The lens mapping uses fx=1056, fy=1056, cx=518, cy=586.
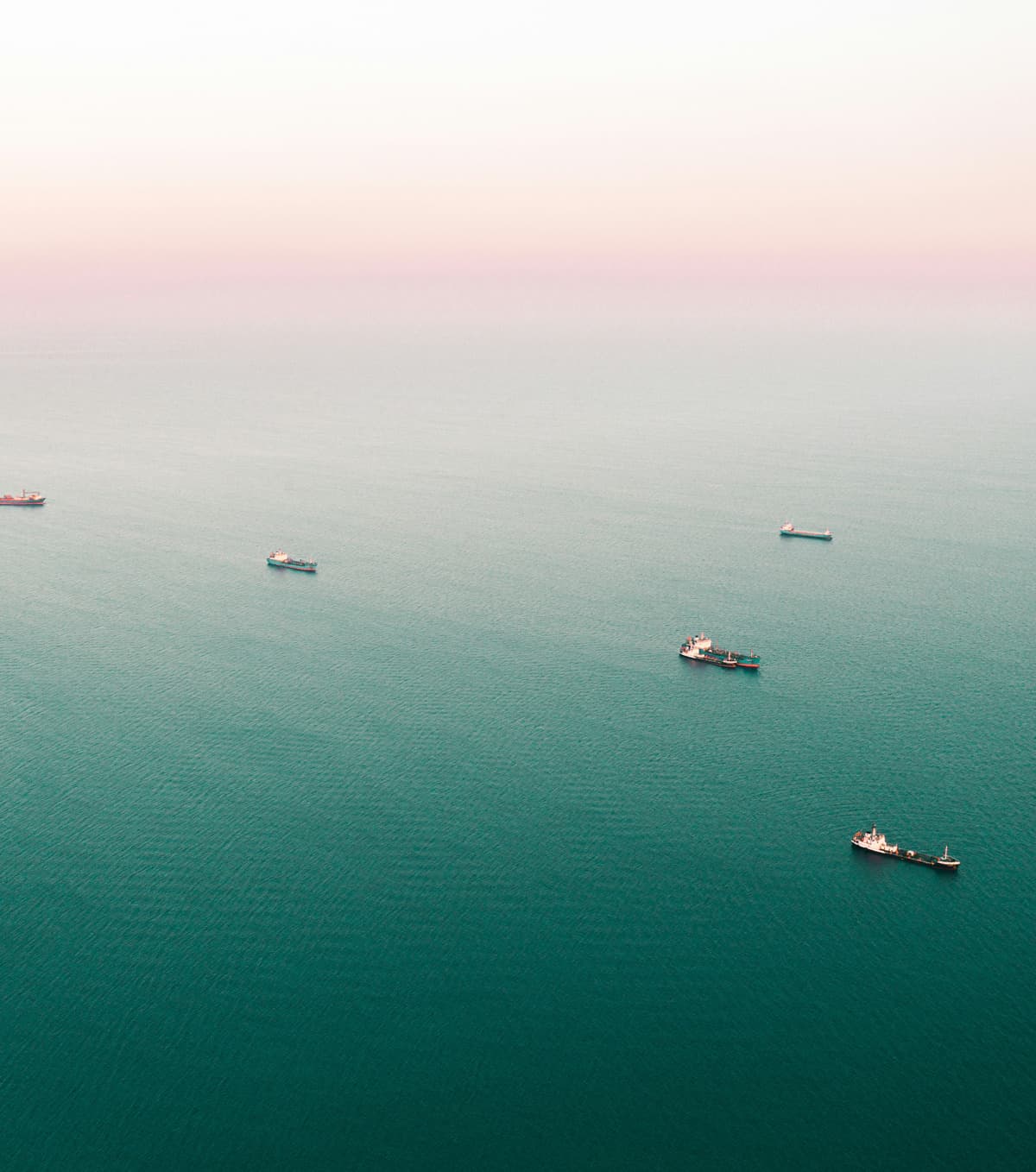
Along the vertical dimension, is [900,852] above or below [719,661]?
below

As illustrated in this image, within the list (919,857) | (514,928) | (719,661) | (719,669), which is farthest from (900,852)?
(719,661)

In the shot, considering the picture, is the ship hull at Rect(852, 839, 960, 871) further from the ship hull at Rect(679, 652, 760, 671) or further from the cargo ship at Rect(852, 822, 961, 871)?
the ship hull at Rect(679, 652, 760, 671)

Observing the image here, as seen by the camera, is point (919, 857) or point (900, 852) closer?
point (919, 857)

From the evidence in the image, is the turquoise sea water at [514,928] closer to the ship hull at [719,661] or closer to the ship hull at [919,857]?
the ship hull at [919,857]

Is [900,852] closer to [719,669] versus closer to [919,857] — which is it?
[919,857]

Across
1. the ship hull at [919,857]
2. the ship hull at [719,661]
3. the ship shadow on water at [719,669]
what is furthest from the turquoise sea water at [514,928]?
the ship hull at [719,661]

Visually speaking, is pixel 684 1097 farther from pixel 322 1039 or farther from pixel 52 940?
pixel 52 940

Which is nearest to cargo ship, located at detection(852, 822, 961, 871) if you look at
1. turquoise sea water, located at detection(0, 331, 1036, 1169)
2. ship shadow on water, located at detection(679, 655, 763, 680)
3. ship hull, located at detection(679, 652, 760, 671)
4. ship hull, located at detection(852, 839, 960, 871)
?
ship hull, located at detection(852, 839, 960, 871)

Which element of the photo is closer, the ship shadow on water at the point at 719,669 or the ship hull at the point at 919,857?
the ship hull at the point at 919,857

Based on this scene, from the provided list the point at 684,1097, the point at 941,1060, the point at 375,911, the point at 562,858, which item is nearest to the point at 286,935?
the point at 375,911
